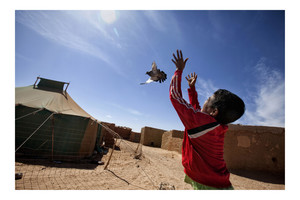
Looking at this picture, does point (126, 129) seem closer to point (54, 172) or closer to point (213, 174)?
point (54, 172)

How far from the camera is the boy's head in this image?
1.23 m

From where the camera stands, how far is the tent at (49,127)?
548cm

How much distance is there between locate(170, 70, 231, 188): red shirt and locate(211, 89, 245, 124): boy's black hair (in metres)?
0.08

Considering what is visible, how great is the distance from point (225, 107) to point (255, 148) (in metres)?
6.79

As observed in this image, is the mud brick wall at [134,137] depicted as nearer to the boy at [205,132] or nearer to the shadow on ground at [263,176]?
the shadow on ground at [263,176]

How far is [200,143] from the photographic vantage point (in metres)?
1.18

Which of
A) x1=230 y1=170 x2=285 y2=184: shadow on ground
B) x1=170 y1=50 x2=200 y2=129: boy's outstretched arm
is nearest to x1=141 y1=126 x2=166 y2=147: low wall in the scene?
x1=230 y1=170 x2=285 y2=184: shadow on ground

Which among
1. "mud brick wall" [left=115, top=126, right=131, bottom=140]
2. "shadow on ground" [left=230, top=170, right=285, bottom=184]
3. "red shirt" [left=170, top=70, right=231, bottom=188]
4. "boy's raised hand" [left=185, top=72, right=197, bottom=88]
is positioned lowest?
"mud brick wall" [left=115, top=126, right=131, bottom=140]

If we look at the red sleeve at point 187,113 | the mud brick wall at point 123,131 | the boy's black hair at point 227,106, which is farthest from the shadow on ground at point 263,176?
the mud brick wall at point 123,131

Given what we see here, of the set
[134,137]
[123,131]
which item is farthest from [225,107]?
[134,137]

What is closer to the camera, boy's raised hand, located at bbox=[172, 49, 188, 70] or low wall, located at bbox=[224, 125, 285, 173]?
boy's raised hand, located at bbox=[172, 49, 188, 70]

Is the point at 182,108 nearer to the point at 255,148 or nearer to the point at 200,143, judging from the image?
the point at 200,143

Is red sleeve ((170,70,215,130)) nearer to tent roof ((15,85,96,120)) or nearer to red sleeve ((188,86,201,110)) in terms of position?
red sleeve ((188,86,201,110))

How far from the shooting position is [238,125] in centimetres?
658
